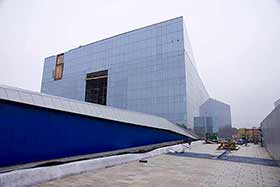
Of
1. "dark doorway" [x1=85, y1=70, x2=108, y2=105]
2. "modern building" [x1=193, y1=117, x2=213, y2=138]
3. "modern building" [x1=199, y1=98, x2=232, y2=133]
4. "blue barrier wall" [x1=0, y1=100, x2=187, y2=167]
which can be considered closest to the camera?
"blue barrier wall" [x1=0, y1=100, x2=187, y2=167]

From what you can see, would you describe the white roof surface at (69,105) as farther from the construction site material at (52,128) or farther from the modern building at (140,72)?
the modern building at (140,72)

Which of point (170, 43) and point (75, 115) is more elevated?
point (170, 43)

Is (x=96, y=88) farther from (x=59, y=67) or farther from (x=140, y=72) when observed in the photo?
(x=140, y=72)

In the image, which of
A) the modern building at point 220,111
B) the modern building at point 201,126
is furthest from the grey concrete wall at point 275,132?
the modern building at point 220,111

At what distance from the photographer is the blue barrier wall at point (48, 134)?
732 centimetres

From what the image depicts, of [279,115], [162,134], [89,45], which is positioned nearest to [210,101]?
[89,45]

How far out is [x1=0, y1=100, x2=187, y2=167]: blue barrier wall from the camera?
7324mm

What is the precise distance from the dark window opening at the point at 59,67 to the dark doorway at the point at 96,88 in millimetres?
8106

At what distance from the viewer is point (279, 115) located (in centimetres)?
897

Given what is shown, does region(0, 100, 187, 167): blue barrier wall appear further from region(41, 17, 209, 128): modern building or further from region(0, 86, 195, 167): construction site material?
region(41, 17, 209, 128): modern building

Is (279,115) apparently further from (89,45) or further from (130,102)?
(89,45)

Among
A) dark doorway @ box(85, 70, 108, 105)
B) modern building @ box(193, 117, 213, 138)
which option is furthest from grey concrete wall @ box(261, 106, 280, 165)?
dark doorway @ box(85, 70, 108, 105)

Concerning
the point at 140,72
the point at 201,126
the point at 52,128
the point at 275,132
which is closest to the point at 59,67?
the point at 140,72

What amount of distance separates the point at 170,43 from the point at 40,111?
26.2m
